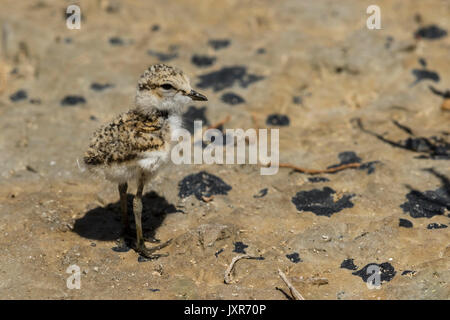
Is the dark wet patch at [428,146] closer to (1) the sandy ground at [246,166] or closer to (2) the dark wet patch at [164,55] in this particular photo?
(1) the sandy ground at [246,166]

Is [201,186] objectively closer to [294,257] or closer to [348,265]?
[294,257]

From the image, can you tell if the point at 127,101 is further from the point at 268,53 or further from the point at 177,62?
the point at 268,53

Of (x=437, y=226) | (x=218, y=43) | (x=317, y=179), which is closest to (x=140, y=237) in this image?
(x=317, y=179)

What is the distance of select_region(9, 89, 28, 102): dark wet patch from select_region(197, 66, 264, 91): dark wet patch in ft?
8.53

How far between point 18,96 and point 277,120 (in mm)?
3852

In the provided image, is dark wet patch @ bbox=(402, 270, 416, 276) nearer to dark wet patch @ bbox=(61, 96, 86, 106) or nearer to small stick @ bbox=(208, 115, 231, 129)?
small stick @ bbox=(208, 115, 231, 129)

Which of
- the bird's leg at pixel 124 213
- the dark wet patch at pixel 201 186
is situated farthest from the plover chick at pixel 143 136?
the dark wet patch at pixel 201 186

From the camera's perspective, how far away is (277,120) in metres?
7.35

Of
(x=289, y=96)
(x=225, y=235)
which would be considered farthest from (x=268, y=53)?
A: (x=225, y=235)

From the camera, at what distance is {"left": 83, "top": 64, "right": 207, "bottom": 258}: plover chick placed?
486cm

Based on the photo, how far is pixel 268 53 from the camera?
27.7ft

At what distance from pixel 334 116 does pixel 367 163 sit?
142 cm

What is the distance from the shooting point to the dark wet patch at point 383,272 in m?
4.52

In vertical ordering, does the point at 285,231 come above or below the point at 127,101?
below
